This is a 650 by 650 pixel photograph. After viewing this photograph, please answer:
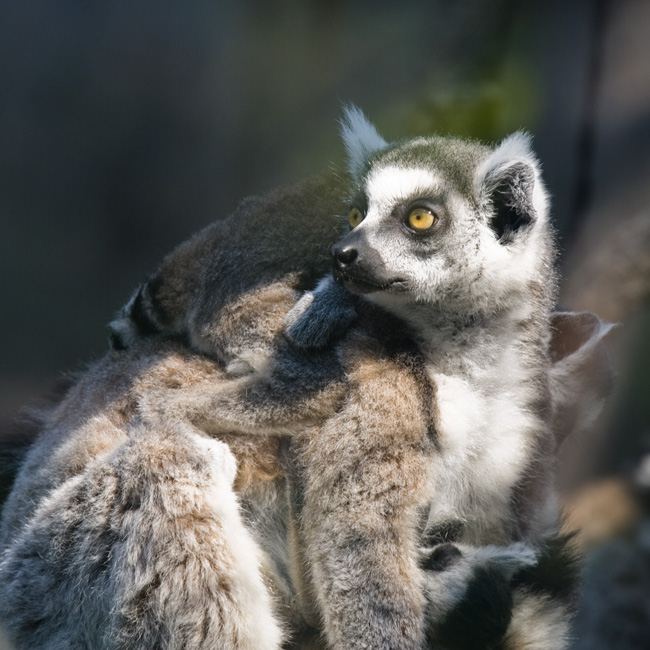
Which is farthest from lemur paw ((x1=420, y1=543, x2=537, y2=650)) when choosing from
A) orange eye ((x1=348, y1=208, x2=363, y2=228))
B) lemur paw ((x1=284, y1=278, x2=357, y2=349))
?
orange eye ((x1=348, y1=208, x2=363, y2=228))

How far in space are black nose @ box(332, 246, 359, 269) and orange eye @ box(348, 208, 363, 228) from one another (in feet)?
1.18

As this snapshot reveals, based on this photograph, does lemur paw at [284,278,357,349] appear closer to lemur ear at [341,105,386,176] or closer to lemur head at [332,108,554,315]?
lemur head at [332,108,554,315]

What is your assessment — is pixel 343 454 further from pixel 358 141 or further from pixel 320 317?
pixel 358 141

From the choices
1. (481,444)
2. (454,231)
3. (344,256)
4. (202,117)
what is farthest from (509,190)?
(202,117)

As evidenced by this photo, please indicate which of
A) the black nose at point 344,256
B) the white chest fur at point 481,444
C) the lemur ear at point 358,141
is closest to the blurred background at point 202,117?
the lemur ear at point 358,141

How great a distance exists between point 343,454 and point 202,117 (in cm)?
614

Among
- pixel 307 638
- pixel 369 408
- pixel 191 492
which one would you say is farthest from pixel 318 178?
pixel 307 638

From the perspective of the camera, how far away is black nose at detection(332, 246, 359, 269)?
2.54m

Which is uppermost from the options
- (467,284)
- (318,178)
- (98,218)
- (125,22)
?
(125,22)

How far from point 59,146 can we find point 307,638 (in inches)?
251

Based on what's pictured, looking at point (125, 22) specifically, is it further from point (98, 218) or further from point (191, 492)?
point (191, 492)

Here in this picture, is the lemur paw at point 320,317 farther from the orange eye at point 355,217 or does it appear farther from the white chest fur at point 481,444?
the white chest fur at point 481,444

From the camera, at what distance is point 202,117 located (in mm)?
7879

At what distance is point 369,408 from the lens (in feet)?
8.52
